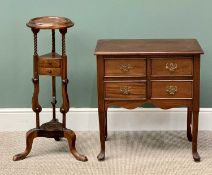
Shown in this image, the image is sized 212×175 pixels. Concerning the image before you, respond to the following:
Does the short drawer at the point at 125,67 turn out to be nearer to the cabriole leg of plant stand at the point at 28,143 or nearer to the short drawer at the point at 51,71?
the short drawer at the point at 51,71

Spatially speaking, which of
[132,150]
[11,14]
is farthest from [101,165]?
[11,14]

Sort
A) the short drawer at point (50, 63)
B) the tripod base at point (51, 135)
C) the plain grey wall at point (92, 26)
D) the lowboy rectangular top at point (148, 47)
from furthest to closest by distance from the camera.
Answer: the plain grey wall at point (92, 26), the tripod base at point (51, 135), the short drawer at point (50, 63), the lowboy rectangular top at point (148, 47)

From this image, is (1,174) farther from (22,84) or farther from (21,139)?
(22,84)

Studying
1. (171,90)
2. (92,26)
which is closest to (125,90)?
(171,90)

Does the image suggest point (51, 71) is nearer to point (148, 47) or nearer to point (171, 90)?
point (148, 47)

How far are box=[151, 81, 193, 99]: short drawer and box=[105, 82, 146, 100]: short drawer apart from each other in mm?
79

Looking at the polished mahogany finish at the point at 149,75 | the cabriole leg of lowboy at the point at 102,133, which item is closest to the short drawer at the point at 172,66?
the polished mahogany finish at the point at 149,75

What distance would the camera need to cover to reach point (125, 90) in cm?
382

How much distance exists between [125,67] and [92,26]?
2.29 ft

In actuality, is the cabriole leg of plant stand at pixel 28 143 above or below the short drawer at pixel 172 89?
below

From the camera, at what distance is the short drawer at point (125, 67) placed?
12.4 ft

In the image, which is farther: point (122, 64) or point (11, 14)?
point (11, 14)

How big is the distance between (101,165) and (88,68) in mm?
886

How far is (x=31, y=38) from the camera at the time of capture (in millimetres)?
4375
